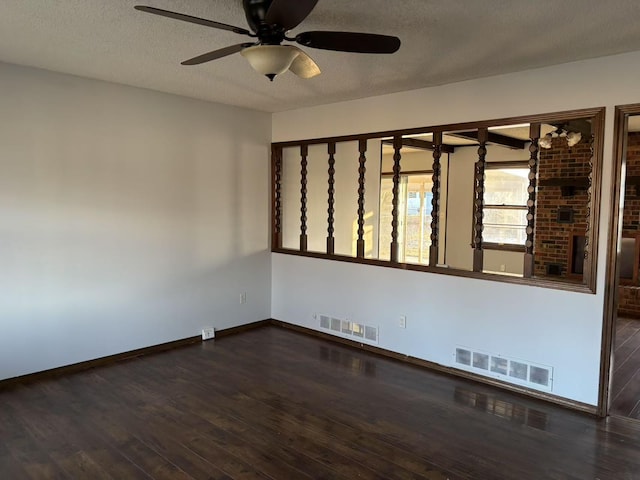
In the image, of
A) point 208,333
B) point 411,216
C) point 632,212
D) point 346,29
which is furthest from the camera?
point 411,216

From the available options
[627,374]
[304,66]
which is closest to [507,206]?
[627,374]

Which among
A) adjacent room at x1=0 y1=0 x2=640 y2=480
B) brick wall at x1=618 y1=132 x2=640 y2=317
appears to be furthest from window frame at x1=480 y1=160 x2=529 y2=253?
adjacent room at x1=0 y1=0 x2=640 y2=480

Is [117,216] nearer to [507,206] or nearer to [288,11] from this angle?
[288,11]

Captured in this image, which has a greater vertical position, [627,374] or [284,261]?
[284,261]

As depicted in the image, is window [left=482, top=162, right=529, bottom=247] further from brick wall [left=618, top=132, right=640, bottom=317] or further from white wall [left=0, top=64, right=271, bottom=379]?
white wall [left=0, top=64, right=271, bottom=379]

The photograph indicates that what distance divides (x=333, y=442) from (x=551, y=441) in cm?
137

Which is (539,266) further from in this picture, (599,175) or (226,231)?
(226,231)

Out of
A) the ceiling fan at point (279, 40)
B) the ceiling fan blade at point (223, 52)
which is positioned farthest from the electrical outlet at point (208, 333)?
the ceiling fan at point (279, 40)

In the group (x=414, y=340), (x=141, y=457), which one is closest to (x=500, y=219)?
(x=414, y=340)

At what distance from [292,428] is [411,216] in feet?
20.4

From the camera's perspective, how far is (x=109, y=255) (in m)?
4.18

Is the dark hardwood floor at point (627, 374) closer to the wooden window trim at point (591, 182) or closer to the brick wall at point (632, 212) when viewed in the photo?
the brick wall at point (632, 212)

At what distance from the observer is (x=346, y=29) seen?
110 inches

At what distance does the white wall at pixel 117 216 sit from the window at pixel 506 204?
415cm
